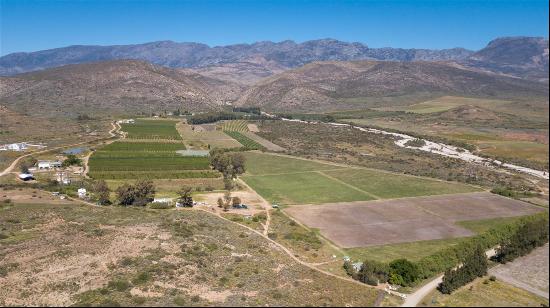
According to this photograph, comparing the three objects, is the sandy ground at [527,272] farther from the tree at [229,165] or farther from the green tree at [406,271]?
the tree at [229,165]

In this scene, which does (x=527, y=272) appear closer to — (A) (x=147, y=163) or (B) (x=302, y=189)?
(B) (x=302, y=189)

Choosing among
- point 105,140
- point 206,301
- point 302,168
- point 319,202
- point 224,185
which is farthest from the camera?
point 105,140

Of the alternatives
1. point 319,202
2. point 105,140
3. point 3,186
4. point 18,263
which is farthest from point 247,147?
point 18,263

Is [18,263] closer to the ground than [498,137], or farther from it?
closer to the ground

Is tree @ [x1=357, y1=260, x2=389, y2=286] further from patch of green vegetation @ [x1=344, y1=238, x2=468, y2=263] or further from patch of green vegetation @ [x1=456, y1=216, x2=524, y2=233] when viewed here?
patch of green vegetation @ [x1=456, y1=216, x2=524, y2=233]

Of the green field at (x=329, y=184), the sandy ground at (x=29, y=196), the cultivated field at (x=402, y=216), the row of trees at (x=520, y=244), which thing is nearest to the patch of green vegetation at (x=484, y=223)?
the cultivated field at (x=402, y=216)

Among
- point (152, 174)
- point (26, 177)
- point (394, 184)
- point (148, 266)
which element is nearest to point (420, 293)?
point (148, 266)

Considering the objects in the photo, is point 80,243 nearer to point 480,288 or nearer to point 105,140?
point 480,288
